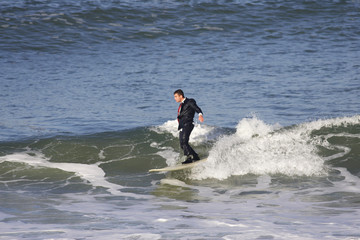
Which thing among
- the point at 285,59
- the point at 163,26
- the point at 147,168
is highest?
the point at 163,26

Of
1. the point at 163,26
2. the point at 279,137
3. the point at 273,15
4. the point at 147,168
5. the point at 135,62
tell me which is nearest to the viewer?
the point at 147,168

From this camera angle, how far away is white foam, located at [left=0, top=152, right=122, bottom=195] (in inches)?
424

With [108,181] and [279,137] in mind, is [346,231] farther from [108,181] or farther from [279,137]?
[279,137]

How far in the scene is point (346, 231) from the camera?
639 centimetres

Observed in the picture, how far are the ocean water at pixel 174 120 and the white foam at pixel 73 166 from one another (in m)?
0.07

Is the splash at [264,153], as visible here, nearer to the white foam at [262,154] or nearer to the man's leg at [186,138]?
the white foam at [262,154]

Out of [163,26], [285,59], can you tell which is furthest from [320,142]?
[163,26]

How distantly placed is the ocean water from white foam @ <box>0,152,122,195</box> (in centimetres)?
7

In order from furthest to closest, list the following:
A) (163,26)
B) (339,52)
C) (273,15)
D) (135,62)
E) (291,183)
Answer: (273,15) → (163,26) → (339,52) → (135,62) → (291,183)

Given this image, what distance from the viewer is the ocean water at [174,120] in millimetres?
7703

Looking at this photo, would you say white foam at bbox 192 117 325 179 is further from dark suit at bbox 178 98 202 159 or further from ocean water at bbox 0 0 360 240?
dark suit at bbox 178 98 202 159

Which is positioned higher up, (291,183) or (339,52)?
(339,52)

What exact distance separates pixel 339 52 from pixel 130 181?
18.7 metres

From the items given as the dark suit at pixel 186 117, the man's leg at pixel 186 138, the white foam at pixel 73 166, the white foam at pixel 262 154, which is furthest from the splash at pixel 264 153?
the white foam at pixel 73 166
